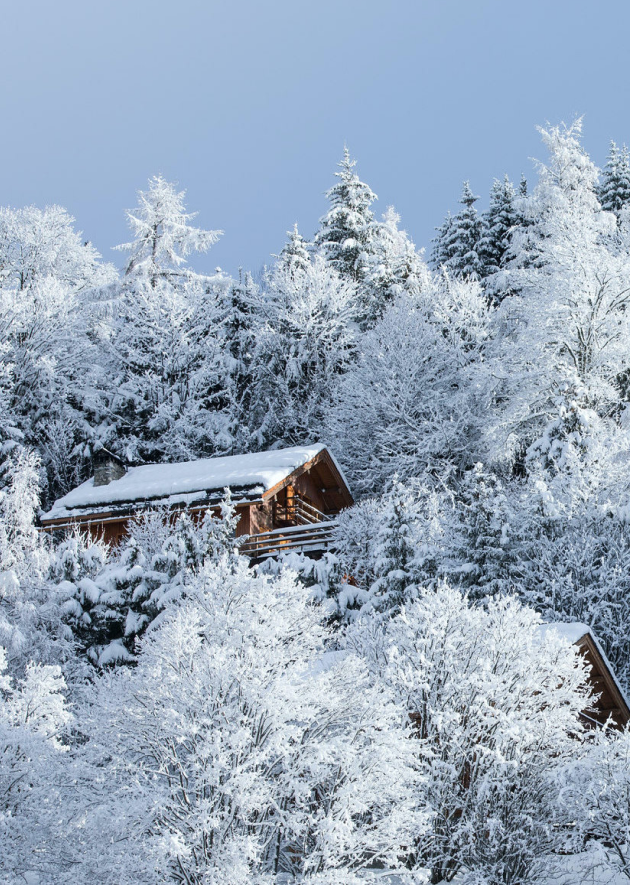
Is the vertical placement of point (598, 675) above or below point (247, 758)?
below

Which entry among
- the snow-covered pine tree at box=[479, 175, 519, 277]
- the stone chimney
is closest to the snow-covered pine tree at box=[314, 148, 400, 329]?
the snow-covered pine tree at box=[479, 175, 519, 277]

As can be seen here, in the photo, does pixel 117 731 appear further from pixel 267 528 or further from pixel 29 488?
pixel 267 528

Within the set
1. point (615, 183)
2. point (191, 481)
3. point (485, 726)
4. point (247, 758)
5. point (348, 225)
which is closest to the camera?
point (247, 758)

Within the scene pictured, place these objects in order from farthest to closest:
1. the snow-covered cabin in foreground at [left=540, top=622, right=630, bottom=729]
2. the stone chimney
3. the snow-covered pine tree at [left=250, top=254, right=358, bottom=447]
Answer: the snow-covered pine tree at [left=250, top=254, right=358, bottom=447], the stone chimney, the snow-covered cabin in foreground at [left=540, top=622, right=630, bottom=729]

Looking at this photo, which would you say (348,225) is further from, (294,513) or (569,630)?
(569,630)

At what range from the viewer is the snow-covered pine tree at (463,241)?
40.8 m

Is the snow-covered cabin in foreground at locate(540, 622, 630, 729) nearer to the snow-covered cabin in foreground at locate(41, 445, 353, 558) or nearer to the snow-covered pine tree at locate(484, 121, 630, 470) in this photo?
the snow-covered cabin in foreground at locate(41, 445, 353, 558)

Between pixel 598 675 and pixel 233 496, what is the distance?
1244 centimetres

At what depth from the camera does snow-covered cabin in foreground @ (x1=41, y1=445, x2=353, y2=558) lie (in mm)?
22766

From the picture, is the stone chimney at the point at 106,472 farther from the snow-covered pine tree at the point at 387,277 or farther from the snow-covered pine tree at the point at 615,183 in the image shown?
Result: the snow-covered pine tree at the point at 615,183

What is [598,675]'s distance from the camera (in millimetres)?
13125

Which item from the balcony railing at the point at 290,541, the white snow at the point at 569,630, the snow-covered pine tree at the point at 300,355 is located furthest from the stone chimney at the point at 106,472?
the white snow at the point at 569,630

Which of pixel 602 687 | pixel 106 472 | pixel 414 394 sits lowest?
pixel 602 687

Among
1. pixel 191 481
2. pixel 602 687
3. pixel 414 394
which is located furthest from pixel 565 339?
pixel 602 687
